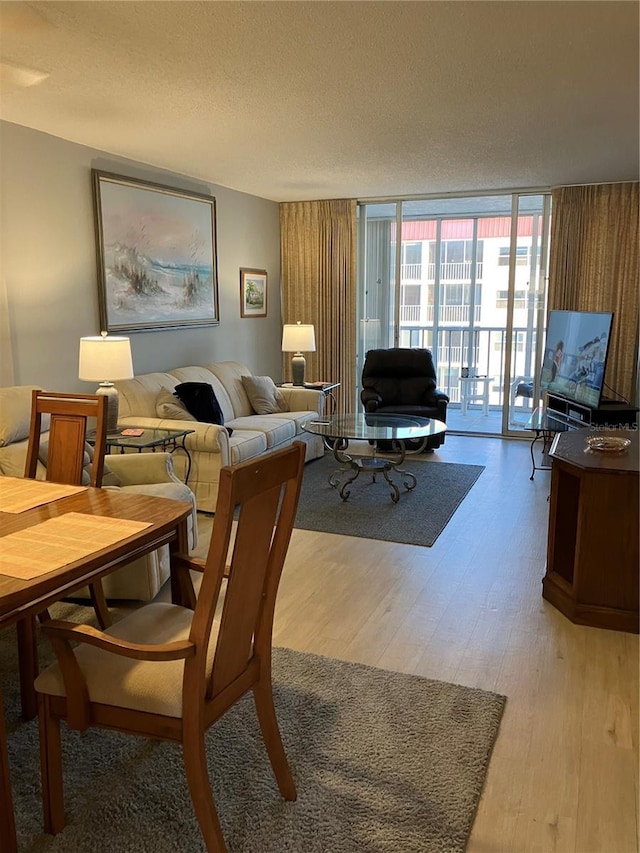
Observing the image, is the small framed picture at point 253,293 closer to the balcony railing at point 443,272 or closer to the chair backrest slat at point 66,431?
the balcony railing at point 443,272

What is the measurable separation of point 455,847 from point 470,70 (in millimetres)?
3068

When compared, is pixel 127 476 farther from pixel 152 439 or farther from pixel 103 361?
pixel 103 361

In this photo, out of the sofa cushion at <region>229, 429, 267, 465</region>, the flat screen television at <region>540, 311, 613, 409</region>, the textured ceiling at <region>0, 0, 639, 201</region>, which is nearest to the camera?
the textured ceiling at <region>0, 0, 639, 201</region>

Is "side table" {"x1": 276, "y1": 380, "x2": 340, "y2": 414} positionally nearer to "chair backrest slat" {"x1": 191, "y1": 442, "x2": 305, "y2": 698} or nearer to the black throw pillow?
the black throw pillow

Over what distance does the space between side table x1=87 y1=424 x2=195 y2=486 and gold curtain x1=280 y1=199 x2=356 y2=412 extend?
10.6ft

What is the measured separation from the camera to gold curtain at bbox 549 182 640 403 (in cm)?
605

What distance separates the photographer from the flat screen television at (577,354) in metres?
5.02

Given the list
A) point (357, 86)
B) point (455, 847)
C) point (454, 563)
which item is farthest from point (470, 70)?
point (455, 847)

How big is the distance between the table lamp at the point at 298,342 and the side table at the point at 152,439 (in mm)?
2281

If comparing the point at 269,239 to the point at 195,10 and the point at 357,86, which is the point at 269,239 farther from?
the point at 195,10

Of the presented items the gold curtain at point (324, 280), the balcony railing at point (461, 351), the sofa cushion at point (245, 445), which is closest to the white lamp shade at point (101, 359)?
the sofa cushion at point (245, 445)

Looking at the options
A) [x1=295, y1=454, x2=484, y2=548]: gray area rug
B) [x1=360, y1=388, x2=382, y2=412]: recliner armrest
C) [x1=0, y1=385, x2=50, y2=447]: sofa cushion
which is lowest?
[x1=295, y1=454, x2=484, y2=548]: gray area rug

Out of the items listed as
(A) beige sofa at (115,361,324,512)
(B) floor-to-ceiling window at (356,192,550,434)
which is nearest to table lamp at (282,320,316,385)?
(A) beige sofa at (115,361,324,512)

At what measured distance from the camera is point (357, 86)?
329cm
